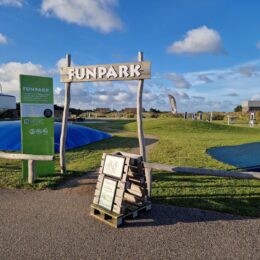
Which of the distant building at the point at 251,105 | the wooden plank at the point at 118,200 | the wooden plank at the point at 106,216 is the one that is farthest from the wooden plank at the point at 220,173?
the distant building at the point at 251,105

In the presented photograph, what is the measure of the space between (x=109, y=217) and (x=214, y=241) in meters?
1.68

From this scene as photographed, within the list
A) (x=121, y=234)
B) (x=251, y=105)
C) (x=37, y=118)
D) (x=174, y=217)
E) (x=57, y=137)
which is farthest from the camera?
(x=251, y=105)

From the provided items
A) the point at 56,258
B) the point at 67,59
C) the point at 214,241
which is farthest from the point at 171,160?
the point at 56,258

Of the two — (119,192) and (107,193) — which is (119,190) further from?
(107,193)

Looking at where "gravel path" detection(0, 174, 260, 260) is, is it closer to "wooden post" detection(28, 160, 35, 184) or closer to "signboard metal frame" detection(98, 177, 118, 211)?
"signboard metal frame" detection(98, 177, 118, 211)

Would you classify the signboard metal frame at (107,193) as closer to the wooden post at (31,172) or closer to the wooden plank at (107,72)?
the wooden plank at (107,72)

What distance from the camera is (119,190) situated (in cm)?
434

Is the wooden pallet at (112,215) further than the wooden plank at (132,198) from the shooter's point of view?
No

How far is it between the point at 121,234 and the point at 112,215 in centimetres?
38

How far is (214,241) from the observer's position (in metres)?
3.73

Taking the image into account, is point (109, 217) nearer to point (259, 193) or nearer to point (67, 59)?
point (259, 193)

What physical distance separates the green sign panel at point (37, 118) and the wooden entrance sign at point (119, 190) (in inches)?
115

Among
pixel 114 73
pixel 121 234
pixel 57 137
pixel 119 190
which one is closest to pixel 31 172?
pixel 119 190

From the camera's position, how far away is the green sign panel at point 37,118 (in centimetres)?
671
